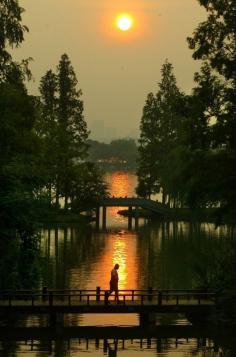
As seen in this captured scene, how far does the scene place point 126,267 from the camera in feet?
179

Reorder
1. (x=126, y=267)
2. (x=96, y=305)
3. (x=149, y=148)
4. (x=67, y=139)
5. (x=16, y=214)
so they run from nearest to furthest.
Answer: (x=96, y=305) → (x=16, y=214) → (x=126, y=267) → (x=67, y=139) → (x=149, y=148)

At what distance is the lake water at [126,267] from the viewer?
29.7 metres

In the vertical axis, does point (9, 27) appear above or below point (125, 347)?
above

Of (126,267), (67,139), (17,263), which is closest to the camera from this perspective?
(17,263)

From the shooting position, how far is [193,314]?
33.7 m

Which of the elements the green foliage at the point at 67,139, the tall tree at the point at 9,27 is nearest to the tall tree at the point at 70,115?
the green foliage at the point at 67,139

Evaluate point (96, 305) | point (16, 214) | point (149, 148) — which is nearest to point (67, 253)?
point (16, 214)

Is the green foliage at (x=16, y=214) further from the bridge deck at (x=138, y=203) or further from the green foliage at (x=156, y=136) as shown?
the green foliage at (x=156, y=136)

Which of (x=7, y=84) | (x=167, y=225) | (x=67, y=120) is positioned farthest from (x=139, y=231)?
(x=7, y=84)

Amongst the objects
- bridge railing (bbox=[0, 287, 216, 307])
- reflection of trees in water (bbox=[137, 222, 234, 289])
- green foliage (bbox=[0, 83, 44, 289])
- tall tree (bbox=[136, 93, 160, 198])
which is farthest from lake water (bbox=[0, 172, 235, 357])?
tall tree (bbox=[136, 93, 160, 198])

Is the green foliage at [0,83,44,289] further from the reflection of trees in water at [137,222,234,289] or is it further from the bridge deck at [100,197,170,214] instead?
the bridge deck at [100,197,170,214]

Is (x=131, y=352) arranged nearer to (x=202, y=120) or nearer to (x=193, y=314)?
(x=193, y=314)

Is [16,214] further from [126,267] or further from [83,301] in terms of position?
[126,267]

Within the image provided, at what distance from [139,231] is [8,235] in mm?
53254
